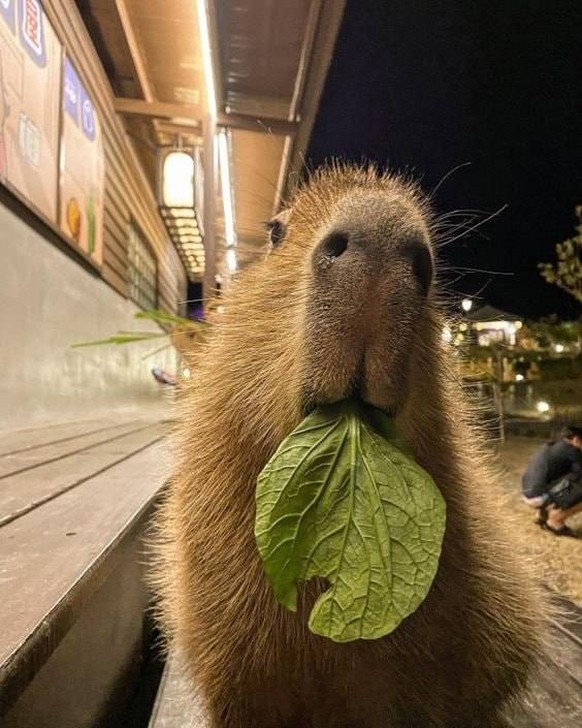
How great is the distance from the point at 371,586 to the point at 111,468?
1959 mm

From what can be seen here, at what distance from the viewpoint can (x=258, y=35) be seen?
5598mm

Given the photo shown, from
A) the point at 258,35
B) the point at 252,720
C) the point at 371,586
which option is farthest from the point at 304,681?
the point at 258,35

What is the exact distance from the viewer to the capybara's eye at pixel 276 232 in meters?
1.41

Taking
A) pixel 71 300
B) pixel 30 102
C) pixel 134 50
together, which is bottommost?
pixel 71 300

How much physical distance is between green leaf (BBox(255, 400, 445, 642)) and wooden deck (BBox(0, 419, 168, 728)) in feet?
1.25

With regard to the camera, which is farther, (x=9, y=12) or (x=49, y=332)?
(x=49, y=332)

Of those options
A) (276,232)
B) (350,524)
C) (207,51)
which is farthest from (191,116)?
(350,524)

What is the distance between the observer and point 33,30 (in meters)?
4.73

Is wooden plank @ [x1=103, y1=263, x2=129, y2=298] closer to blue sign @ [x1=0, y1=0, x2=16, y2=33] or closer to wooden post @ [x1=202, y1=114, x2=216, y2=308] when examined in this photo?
wooden post @ [x1=202, y1=114, x2=216, y2=308]

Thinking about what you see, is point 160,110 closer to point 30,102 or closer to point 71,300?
point 71,300

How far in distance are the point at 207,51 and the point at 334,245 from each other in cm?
508

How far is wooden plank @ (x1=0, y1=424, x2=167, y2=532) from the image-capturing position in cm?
175

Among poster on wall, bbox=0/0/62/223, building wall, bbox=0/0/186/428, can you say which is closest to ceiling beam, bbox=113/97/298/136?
building wall, bbox=0/0/186/428

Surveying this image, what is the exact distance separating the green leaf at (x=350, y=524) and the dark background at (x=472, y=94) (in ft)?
7.90
